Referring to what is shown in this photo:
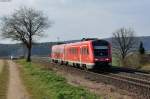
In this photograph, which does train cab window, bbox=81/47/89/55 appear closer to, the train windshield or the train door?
the train door

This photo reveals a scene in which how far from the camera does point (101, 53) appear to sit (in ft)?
143

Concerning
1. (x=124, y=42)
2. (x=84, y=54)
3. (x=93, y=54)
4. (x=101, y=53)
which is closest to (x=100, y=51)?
(x=101, y=53)

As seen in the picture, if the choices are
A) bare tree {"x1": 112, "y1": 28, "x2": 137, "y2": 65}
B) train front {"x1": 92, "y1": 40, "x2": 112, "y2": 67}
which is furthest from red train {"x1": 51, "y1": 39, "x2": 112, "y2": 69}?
bare tree {"x1": 112, "y1": 28, "x2": 137, "y2": 65}

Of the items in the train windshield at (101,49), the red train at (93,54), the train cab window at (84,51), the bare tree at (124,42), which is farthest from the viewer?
the bare tree at (124,42)

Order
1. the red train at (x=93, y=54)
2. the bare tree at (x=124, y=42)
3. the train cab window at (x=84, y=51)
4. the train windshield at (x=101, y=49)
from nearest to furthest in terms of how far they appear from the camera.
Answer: the red train at (x=93, y=54)
the train windshield at (x=101, y=49)
the train cab window at (x=84, y=51)
the bare tree at (x=124, y=42)

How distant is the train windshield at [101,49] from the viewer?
4344 centimetres

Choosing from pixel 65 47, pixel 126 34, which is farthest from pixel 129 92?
pixel 126 34

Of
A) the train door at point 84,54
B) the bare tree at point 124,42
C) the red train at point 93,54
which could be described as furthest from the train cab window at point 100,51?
the bare tree at point 124,42

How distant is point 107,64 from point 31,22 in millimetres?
50465

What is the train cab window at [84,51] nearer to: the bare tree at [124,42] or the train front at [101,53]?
the train front at [101,53]

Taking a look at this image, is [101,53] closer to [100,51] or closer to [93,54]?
[100,51]

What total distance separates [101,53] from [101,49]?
1.23 feet

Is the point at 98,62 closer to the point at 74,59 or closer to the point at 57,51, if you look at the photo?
the point at 74,59

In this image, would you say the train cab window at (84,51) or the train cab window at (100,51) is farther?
the train cab window at (84,51)
